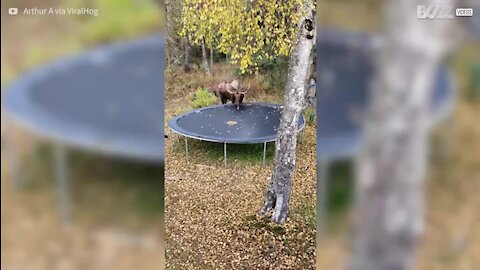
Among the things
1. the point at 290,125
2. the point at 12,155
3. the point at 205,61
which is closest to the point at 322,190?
the point at 290,125

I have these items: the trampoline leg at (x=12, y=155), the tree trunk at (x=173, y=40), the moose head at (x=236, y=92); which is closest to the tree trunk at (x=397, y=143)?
the moose head at (x=236, y=92)

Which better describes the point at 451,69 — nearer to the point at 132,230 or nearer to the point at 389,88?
the point at 389,88

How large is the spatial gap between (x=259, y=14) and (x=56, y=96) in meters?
0.53

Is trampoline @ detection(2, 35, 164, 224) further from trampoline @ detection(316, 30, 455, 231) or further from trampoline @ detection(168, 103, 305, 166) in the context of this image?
trampoline @ detection(316, 30, 455, 231)

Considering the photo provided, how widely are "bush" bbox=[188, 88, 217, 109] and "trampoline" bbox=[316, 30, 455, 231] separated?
27cm

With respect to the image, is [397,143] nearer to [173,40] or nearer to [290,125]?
[290,125]

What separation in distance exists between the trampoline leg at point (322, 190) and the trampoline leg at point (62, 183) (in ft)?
2.07

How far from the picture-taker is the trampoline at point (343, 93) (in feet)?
4.27

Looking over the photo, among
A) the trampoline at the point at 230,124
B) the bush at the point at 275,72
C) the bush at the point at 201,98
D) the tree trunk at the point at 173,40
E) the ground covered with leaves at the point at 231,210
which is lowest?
the ground covered with leaves at the point at 231,210

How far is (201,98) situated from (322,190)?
15.0 inches

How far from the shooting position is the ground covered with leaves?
1.49 meters

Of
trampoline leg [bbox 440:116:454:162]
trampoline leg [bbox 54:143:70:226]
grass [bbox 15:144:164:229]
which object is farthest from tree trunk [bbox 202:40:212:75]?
trampoline leg [bbox 440:116:454:162]

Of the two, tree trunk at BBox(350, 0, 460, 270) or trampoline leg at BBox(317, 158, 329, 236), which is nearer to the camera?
tree trunk at BBox(350, 0, 460, 270)

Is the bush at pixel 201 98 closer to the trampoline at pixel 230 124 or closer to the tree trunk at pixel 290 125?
the trampoline at pixel 230 124
